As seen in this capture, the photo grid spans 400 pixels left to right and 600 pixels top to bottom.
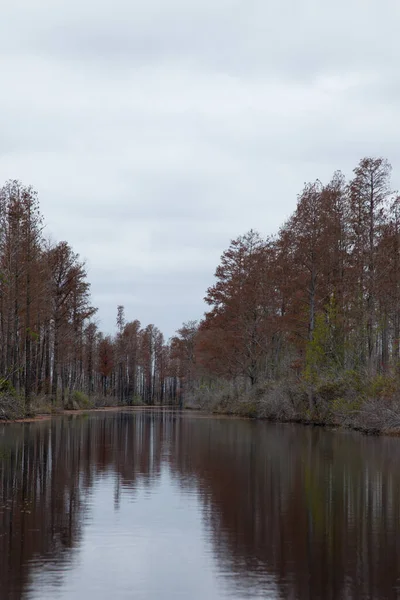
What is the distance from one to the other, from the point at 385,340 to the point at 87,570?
1869 inches

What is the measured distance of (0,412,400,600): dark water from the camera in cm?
732

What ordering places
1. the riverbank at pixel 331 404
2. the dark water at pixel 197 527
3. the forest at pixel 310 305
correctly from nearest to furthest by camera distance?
the dark water at pixel 197 527 < the riverbank at pixel 331 404 < the forest at pixel 310 305

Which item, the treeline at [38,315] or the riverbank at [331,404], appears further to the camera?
the treeline at [38,315]

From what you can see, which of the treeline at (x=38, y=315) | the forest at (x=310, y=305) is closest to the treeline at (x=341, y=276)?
the forest at (x=310, y=305)

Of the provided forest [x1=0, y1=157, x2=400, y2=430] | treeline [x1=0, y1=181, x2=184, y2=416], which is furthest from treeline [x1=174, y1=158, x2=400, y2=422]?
treeline [x1=0, y1=181, x2=184, y2=416]

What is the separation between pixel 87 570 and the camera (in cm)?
781

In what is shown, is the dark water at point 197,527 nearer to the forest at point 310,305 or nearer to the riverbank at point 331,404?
the riverbank at point 331,404

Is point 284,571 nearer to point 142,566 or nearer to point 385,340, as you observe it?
point 142,566

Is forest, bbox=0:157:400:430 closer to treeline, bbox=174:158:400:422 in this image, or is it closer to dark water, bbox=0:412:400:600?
treeline, bbox=174:158:400:422

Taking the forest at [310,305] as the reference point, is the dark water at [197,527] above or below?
below

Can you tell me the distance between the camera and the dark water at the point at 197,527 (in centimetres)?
732

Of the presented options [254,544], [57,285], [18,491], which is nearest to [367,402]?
[18,491]

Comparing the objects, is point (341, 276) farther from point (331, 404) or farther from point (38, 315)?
point (38, 315)

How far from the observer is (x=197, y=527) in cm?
1045
